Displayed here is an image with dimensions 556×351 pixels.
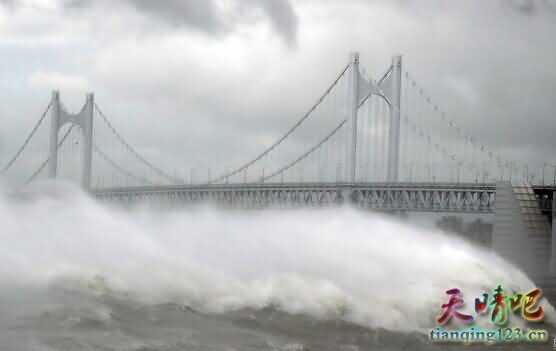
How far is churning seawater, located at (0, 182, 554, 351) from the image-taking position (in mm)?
15773

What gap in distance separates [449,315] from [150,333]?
7025mm

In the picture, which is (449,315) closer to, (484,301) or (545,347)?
(484,301)

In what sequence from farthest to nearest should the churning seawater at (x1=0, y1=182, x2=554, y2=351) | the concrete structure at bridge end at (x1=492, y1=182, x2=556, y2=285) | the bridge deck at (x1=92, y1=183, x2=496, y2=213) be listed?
the bridge deck at (x1=92, y1=183, x2=496, y2=213)
the concrete structure at bridge end at (x1=492, y1=182, x2=556, y2=285)
the churning seawater at (x1=0, y1=182, x2=554, y2=351)

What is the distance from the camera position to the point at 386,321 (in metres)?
18.6

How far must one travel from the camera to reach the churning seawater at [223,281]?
621 inches

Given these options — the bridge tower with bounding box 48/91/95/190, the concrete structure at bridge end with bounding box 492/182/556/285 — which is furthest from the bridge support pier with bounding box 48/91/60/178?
the concrete structure at bridge end with bounding box 492/182/556/285

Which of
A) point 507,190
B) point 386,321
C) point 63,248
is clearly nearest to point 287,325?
point 386,321

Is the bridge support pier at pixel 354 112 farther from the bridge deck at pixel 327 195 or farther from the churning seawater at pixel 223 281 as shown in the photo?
the churning seawater at pixel 223 281

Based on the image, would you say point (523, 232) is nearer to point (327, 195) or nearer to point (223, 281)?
point (327, 195)

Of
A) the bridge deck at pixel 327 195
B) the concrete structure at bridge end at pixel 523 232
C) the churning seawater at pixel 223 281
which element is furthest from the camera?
the bridge deck at pixel 327 195

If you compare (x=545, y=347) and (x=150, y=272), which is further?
(x=150, y=272)

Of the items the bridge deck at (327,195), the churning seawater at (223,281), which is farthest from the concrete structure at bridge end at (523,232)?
the churning seawater at (223,281)

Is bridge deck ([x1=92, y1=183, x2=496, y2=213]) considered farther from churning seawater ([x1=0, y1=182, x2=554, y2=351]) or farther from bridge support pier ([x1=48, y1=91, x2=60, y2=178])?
churning seawater ([x1=0, y1=182, x2=554, y2=351])

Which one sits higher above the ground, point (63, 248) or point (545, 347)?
point (63, 248)
